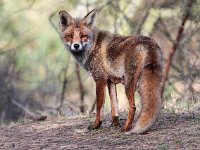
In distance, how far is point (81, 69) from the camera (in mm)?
17578

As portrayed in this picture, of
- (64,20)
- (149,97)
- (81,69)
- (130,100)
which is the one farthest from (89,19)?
(81,69)

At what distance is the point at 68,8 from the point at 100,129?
8.00 meters

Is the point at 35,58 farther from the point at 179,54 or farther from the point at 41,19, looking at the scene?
the point at 179,54

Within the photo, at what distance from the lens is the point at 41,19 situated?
959 inches

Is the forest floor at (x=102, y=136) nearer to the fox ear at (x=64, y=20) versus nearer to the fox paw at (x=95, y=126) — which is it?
the fox paw at (x=95, y=126)

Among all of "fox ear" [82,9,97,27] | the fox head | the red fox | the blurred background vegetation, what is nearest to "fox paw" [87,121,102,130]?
the red fox

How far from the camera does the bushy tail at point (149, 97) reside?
24.8 ft

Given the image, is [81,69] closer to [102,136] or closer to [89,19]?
[89,19]

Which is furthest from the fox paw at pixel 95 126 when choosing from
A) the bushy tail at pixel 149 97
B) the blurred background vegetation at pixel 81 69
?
the blurred background vegetation at pixel 81 69

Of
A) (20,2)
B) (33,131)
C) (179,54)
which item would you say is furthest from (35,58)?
(33,131)

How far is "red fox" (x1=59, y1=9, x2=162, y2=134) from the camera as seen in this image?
25.1 ft

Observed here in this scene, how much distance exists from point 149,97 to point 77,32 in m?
1.42

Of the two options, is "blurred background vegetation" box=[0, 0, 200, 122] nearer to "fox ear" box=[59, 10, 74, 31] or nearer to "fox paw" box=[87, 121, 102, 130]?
"fox paw" box=[87, 121, 102, 130]

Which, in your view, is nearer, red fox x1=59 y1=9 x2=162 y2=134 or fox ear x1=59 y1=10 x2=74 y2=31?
red fox x1=59 y1=9 x2=162 y2=134
